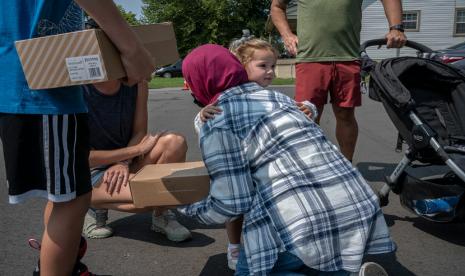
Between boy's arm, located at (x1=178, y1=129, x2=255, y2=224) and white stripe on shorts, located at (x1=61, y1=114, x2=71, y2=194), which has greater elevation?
white stripe on shorts, located at (x1=61, y1=114, x2=71, y2=194)

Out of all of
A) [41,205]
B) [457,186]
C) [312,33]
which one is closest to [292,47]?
[312,33]

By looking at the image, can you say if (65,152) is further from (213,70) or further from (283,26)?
(283,26)

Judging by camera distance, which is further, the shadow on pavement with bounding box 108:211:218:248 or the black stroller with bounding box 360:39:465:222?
the shadow on pavement with bounding box 108:211:218:248

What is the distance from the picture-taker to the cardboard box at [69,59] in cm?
164

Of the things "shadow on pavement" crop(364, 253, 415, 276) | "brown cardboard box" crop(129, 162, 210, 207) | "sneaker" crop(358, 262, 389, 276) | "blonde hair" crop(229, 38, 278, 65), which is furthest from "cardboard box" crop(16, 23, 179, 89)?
"shadow on pavement" crop(364, 253, 415, 276)

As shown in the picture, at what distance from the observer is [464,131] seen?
3.13 meters

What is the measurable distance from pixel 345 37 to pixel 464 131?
3.46ft

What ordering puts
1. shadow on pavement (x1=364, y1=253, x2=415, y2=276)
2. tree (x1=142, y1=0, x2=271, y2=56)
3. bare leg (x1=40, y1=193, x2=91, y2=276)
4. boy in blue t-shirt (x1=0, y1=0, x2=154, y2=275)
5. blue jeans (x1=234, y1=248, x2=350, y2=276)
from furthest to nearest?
tree (x1=142, y1=0, x2=271, y2=56) < shadow on pavement (x1=364, y1=253, x2=415, y2=276) < blue jeans (x1=234, y1=248, x2=350, y2=276) < bare leg (x1=40, y1=193, x2=91, y2=276) < boy in blue t-shirt (x1=0, y1=0, x2=154, y2=275)

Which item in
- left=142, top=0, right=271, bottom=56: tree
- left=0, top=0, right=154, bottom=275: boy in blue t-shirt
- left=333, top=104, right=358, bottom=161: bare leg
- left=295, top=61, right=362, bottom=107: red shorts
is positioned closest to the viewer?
left=0, top=0, right=154, bottom=275: boy in blue t-shirt

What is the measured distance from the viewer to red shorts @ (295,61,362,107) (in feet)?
12.0

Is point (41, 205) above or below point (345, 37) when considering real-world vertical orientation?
below

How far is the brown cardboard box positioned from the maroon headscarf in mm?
355

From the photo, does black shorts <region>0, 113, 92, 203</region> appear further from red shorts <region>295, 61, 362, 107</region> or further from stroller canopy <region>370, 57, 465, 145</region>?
red shorts <region>295, 61, 362, 107</region>

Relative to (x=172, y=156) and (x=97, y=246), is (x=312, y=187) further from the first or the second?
(x=97, y=246)
